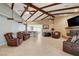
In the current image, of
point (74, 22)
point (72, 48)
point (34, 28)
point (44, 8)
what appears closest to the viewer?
point (72, 48)

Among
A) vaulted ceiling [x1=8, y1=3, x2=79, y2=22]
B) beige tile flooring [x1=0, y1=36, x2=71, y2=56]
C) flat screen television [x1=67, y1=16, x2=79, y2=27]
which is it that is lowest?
beige tile flooring [x1=0, y1=36, x2=71, y2=56]

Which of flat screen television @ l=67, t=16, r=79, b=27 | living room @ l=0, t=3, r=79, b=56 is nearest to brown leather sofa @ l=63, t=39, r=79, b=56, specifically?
living room @ l=0, t=3, r=79, b=56

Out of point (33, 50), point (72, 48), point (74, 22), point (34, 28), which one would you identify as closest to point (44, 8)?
point (74, 22)

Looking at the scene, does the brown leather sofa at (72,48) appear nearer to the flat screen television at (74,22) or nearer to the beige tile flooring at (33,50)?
the beige tile flooring at (33,50)

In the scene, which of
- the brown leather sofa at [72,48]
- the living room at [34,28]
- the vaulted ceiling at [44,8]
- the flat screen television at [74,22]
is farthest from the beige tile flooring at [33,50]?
the vaulted ceiling at [44,8]

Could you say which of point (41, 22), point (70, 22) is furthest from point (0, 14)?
point (41, 22)

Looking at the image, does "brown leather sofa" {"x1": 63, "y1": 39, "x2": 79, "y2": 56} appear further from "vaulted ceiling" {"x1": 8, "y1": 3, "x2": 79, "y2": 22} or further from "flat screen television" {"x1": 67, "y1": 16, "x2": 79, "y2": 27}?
"vaulted ceiling" {"x1": 8, "y1": 3, "x2": 79, "y2": 22}

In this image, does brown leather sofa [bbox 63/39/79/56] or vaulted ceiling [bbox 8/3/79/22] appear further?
vaulted ceiling [bbox 8/3/79/22]

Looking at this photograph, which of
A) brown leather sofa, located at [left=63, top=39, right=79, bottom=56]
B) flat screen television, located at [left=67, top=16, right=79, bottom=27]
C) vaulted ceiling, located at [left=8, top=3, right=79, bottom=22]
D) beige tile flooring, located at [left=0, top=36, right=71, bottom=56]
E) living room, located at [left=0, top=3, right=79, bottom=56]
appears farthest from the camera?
vaulted ceiling, located at [left=8, top=3, right=79, bottom=22]

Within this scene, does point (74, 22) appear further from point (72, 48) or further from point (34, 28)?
point (34, 28)

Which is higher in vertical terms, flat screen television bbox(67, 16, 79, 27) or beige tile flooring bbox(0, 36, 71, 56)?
flat screen television bbox(67, 16, 79, 27)

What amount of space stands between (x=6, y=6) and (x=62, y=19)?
5.79 meters

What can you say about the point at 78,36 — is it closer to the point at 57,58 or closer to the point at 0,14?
the point at 57,58

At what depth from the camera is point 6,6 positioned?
7.73 metres
